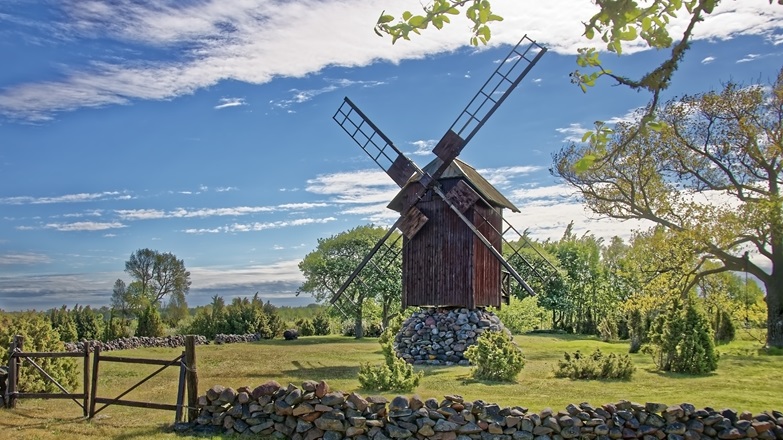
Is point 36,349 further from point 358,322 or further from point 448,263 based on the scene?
point 358,322

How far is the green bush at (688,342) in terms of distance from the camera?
61.4ft

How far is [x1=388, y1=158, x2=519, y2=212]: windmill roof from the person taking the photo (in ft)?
74.3

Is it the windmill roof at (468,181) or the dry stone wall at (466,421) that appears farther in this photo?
the windmill roof at (468,181)

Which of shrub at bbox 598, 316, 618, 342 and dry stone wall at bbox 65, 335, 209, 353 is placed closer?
dry stone wall at bbox 65, 335, 209, 353

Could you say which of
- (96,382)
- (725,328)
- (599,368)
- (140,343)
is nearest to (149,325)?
(140,343)

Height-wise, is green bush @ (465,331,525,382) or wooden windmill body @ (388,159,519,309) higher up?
wooden windmill body @ (388,159,519,309)

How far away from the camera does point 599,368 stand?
17.6m

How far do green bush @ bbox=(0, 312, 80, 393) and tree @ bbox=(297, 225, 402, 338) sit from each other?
80.2 ft

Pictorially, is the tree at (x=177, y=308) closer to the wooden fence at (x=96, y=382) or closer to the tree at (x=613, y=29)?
the wooden fence at (x=96, y=382)

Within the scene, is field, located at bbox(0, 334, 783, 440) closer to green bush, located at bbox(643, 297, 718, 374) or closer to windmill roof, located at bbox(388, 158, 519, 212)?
green bush, located at bbox(643, 297, 718, 374)

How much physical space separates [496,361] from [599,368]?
3.03 meters

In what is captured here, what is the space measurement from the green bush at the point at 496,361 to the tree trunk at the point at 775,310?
51.5 feet

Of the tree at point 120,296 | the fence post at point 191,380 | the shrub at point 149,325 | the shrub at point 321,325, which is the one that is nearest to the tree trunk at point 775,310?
the fence post at point 191,380

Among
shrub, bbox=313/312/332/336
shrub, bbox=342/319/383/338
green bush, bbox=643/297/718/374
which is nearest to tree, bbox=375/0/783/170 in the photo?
green bush, bbox=643/297/718/374
